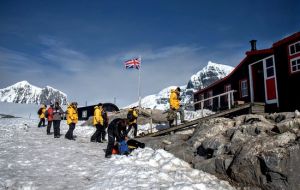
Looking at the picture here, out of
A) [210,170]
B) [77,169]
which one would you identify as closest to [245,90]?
[210,170]

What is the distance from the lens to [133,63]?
94.9 feet

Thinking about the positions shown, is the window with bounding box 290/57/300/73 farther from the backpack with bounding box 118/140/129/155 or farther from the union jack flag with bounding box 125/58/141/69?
the union jack flag with bounding box 125/58/141/69

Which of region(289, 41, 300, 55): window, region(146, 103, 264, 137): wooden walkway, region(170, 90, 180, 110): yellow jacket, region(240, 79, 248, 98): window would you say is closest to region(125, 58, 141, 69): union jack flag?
region(240, 79, 248, 98): window

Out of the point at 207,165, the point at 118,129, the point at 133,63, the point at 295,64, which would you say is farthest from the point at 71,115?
the point at 133,63

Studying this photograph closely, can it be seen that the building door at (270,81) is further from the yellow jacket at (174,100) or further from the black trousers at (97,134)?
the black trousers at (97,134)

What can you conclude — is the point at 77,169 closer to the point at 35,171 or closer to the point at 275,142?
the point at 35,171

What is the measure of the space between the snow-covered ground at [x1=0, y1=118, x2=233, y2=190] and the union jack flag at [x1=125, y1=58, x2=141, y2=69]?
752 inches

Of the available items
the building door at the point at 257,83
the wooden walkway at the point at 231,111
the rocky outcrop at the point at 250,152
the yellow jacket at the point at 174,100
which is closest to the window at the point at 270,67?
the building door at the point at 257,83

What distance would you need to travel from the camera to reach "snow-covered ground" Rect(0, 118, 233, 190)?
261 inches

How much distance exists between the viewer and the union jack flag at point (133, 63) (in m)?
28.8

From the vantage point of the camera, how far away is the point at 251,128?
927 centimetres

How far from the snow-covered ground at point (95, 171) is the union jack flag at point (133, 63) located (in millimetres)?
19102

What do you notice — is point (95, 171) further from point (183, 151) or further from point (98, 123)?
point (98, 123)

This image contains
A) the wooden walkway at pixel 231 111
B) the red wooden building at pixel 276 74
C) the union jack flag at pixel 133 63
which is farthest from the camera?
the union jack flag at pixel 133 63
